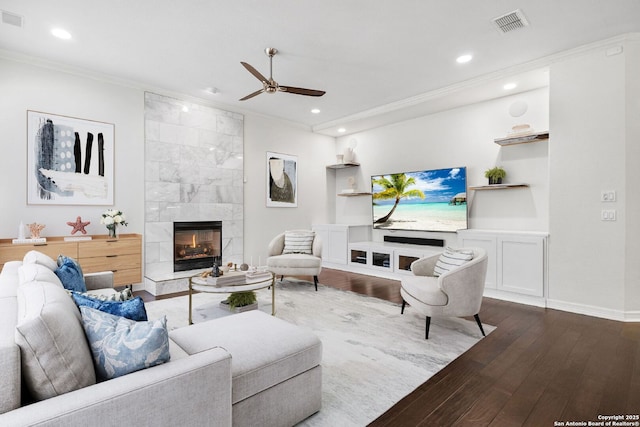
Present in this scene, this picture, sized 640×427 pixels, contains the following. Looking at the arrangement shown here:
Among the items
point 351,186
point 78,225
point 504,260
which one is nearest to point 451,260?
point 504,260

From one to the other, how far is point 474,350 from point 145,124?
493 centimetres

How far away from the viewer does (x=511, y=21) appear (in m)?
3.03

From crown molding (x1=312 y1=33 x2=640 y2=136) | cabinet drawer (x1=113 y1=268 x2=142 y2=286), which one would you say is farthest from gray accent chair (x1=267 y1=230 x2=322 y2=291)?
crown molding (x1=312 y1=33 x2=640 y2=136)

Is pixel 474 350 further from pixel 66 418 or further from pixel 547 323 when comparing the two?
pixel 66 418

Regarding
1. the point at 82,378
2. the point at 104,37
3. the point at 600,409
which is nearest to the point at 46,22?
the point at 104,37

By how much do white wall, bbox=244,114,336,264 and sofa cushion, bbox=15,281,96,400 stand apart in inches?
181

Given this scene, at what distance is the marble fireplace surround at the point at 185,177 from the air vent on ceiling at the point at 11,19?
1615mm

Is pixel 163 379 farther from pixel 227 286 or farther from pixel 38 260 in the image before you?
pixel 227 286

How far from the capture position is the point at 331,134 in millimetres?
7043

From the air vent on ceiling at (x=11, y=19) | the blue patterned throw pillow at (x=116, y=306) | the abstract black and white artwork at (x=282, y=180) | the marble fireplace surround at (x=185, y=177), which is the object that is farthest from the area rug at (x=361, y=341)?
the air vent on ceiling at (x=11, y=19)

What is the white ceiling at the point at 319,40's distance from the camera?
286cm

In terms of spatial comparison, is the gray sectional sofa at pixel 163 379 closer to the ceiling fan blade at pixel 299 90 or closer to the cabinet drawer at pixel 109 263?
the cabinet drawer at pixel 109 263

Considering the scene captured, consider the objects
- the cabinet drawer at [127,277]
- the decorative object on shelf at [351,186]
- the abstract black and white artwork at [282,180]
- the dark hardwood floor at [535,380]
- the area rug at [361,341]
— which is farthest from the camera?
the decorative object on shelf at [351,186]

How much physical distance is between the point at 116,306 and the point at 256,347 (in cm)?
70
